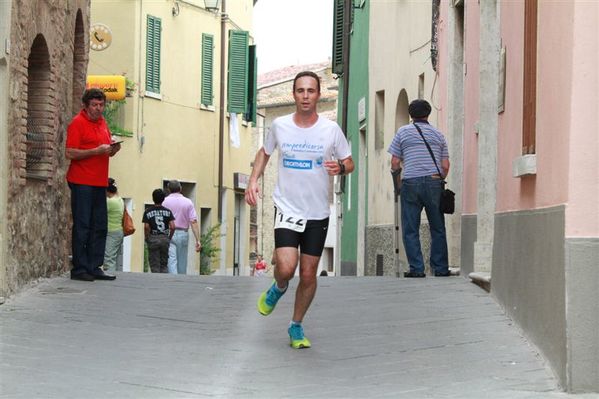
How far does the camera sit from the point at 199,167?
121 ft

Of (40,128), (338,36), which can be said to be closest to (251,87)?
(338,36)

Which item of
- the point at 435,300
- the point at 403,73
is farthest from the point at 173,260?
the point at 435,300

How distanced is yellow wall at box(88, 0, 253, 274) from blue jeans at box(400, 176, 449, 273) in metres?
18.1

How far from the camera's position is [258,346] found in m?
8.98

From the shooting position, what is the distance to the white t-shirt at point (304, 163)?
8.83 meters

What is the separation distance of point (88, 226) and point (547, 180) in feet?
19.5

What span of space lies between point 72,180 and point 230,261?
26.6 meters

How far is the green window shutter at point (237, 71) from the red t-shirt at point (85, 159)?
2508cm

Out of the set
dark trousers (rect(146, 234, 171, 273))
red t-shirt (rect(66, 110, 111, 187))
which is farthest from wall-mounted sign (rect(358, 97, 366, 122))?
red t-shirt (rect(66, 110, 111, 187))

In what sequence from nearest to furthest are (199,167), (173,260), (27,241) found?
(27,241)
(173,260)
(199,167)

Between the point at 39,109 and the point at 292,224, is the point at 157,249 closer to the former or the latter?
the point at 39,109

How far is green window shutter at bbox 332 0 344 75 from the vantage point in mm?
31391

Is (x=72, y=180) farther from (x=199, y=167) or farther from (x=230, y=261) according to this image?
(x=230, y=261)

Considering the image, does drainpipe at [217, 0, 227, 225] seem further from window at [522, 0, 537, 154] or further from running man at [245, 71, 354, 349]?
running man at [245, 71, 354, 349]
